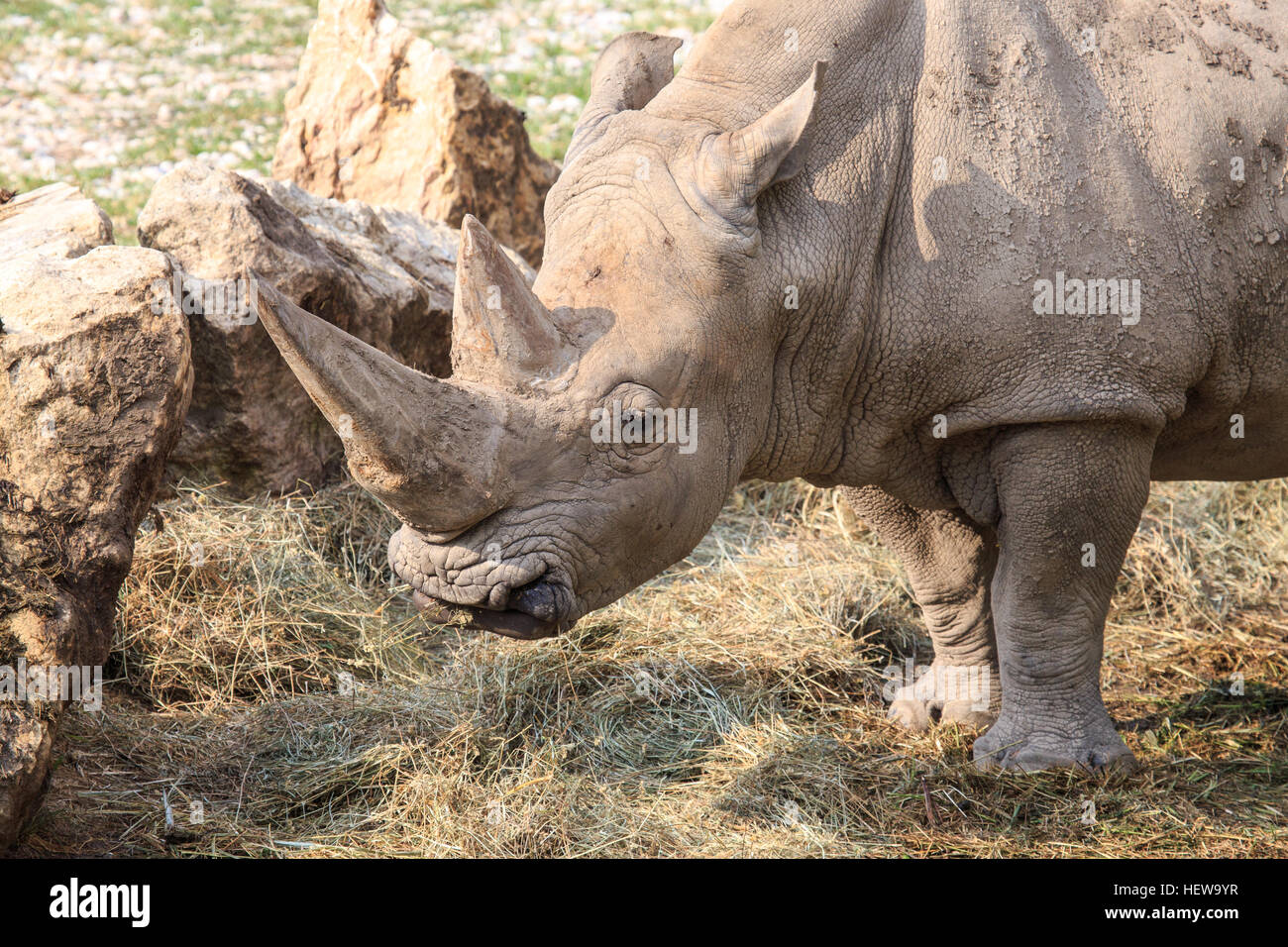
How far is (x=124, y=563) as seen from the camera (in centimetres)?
446

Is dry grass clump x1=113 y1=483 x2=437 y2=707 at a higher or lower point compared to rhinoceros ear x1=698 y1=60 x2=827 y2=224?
lower

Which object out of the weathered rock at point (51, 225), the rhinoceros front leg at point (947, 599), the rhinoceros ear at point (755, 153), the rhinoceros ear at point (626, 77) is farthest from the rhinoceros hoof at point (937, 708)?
the weathered rock at point (51, 225)

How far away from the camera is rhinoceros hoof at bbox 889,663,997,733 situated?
5.81 m

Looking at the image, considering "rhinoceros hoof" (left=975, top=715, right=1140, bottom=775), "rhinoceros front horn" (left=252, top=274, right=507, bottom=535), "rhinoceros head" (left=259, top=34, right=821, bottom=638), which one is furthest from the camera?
"rhinoceros hoof" (left=975, top=715, right=1140, bottom=775)

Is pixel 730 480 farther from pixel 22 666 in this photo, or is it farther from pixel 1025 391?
pixel 22 666

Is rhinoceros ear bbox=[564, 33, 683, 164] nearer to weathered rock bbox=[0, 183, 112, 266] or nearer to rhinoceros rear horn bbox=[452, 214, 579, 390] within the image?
rhinoceros rear horn bbox=[452, 214, 579, 390]

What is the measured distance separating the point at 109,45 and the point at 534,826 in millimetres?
12277

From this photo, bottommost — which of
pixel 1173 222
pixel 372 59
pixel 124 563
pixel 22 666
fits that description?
pixel 22 666

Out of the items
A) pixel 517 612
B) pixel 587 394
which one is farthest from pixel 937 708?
pixel 587 394

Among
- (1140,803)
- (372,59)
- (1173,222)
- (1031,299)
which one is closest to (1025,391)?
(1031,299)

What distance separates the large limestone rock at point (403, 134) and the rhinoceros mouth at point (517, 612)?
4579 millimetres

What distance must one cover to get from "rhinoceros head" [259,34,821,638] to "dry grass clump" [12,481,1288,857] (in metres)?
1.19

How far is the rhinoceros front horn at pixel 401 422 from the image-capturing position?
3.60 meters

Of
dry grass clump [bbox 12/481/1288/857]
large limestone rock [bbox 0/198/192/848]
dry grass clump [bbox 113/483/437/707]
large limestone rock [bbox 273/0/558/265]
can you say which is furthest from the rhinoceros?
large limestone rock [bbox 273/0/558/265]
